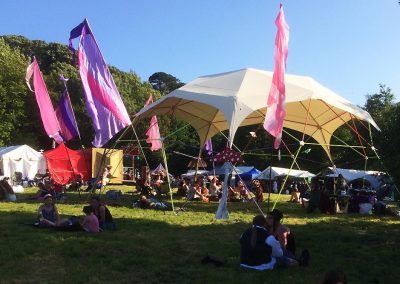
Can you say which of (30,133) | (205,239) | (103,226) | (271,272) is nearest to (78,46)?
(103,226)

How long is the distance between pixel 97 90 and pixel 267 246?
9.23 meters

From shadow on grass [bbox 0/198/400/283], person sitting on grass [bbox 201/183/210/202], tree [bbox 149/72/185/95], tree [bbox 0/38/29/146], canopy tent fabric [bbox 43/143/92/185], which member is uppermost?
tree [bbox 149/72/185/95]

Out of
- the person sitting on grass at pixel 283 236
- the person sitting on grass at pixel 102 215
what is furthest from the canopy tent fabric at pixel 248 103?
the person sitting on grass at pixel 283 236

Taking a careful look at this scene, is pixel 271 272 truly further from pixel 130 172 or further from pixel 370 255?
pixel 130 172

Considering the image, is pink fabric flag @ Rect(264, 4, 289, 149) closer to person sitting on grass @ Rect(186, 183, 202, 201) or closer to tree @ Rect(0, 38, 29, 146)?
person sitting on grass @ Rect(186, 183, 202, 201)

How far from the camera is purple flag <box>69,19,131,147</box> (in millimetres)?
14938

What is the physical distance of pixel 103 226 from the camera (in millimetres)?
11453

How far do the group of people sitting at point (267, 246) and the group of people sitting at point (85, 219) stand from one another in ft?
14.4

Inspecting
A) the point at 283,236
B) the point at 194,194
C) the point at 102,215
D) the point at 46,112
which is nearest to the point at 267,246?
the point at 283,236

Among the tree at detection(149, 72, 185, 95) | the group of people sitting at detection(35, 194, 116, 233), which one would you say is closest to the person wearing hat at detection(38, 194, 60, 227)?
the group of people sitting at detection(35, 194, 116, 233)

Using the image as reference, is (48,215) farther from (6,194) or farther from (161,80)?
(161,80)

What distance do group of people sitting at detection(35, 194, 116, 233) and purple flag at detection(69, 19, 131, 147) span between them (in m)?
3.66

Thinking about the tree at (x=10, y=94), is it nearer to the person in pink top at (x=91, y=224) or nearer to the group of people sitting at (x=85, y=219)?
the group of people sitting at (x=85, y=219)

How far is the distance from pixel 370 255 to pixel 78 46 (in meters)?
10.6
